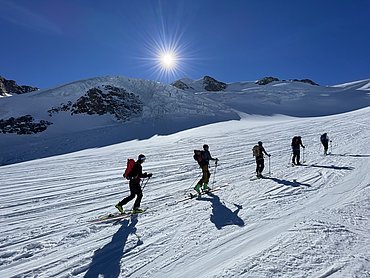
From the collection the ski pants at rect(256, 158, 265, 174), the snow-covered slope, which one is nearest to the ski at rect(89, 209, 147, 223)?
the ski pants at rect(256, 158, 265, 174)

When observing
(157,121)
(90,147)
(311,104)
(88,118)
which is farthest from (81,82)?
(311,104)

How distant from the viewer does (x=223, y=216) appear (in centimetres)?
702

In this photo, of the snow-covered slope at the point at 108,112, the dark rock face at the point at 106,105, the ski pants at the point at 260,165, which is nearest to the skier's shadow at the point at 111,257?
the ski pants at the point at 260,165

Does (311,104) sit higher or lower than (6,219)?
higher

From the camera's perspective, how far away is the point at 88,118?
41.9m

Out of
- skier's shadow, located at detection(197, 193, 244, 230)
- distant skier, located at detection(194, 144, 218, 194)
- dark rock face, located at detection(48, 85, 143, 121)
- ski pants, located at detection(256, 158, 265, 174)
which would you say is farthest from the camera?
dark rock face, located at detection(48, 85, 143, 121)

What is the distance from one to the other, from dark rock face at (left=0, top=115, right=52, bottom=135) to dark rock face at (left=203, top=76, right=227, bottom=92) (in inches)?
3467

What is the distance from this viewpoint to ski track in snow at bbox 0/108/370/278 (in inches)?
184

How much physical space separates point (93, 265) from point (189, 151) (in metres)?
15.6

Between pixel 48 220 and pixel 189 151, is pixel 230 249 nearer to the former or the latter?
pixel 48 220

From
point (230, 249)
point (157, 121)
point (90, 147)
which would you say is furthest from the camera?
point (157, 121)

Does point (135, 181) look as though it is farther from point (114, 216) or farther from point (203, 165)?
point (203, 165)

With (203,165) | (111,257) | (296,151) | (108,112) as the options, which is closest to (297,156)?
(296,151)

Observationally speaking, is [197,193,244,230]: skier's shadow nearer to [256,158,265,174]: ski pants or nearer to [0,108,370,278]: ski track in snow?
[0,108,370,278]: ski track in snow
